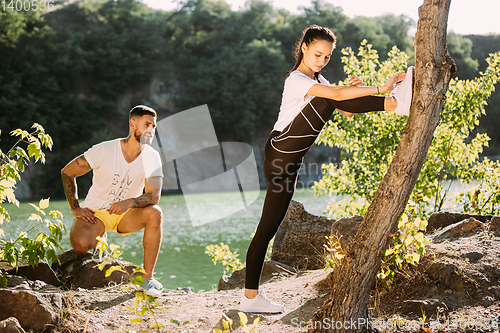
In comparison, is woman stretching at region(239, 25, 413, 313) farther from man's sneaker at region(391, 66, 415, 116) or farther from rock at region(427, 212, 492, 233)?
rock at region(427, 212, 492, 233)

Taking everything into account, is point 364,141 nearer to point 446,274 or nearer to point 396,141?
point 396,141

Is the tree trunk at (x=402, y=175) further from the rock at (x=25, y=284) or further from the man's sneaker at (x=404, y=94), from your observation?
the rock at (x=25, y=284)

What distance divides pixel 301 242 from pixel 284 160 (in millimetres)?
2785

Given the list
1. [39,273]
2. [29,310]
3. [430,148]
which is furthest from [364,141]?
[29,310]

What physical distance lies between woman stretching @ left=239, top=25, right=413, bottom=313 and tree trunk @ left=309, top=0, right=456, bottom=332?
103mm

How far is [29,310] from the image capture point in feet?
7.97

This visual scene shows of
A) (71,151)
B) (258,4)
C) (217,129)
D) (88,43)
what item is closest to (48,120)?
(71,151)

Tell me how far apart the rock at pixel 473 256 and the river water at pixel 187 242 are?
293 centimetres

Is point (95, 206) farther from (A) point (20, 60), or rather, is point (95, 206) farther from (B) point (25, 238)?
(A) point (20, 60)

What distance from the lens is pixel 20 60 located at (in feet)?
117

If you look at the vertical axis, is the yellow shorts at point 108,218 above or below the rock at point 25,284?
above

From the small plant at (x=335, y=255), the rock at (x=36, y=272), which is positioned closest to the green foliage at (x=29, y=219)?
the rock at (x=36, y=272)

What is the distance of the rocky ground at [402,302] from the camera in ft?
7.32

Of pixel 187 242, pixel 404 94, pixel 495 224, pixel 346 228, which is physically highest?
pixel 404 94
